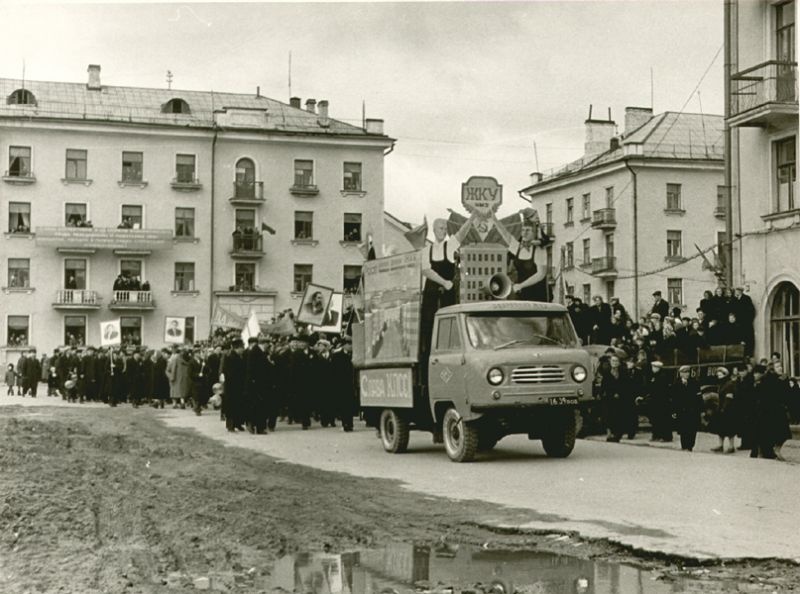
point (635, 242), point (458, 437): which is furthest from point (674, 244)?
point (458, 437)

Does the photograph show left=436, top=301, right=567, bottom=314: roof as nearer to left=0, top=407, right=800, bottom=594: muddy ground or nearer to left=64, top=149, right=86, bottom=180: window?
left=0, top=407, right=800, bottom=594: muddy ground

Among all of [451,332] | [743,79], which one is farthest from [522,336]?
[743,79]

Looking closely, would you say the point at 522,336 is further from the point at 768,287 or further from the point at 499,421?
the point at 768,287

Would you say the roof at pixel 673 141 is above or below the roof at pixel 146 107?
below

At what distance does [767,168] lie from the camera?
25359 millimetres

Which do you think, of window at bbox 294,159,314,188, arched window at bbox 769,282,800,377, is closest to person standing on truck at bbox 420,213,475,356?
arched window at bbox 769,282,800,377

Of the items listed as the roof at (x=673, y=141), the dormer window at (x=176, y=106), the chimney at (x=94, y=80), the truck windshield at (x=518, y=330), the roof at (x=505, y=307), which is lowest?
the truck windshield at (x=518, y=330)

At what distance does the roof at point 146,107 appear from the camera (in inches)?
2243

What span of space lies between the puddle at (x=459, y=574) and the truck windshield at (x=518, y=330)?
6914mm

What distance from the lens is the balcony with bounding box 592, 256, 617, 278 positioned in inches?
2322

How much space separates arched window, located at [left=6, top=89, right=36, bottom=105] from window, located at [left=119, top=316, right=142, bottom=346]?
1185 cm

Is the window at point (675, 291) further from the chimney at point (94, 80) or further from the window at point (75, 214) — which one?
the chimney at point (94, 80)

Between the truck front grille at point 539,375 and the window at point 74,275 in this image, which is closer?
the truck front grille at point 539,375

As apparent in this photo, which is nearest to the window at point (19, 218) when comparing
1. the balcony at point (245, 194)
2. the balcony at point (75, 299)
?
the balcony at point (75, 299)
